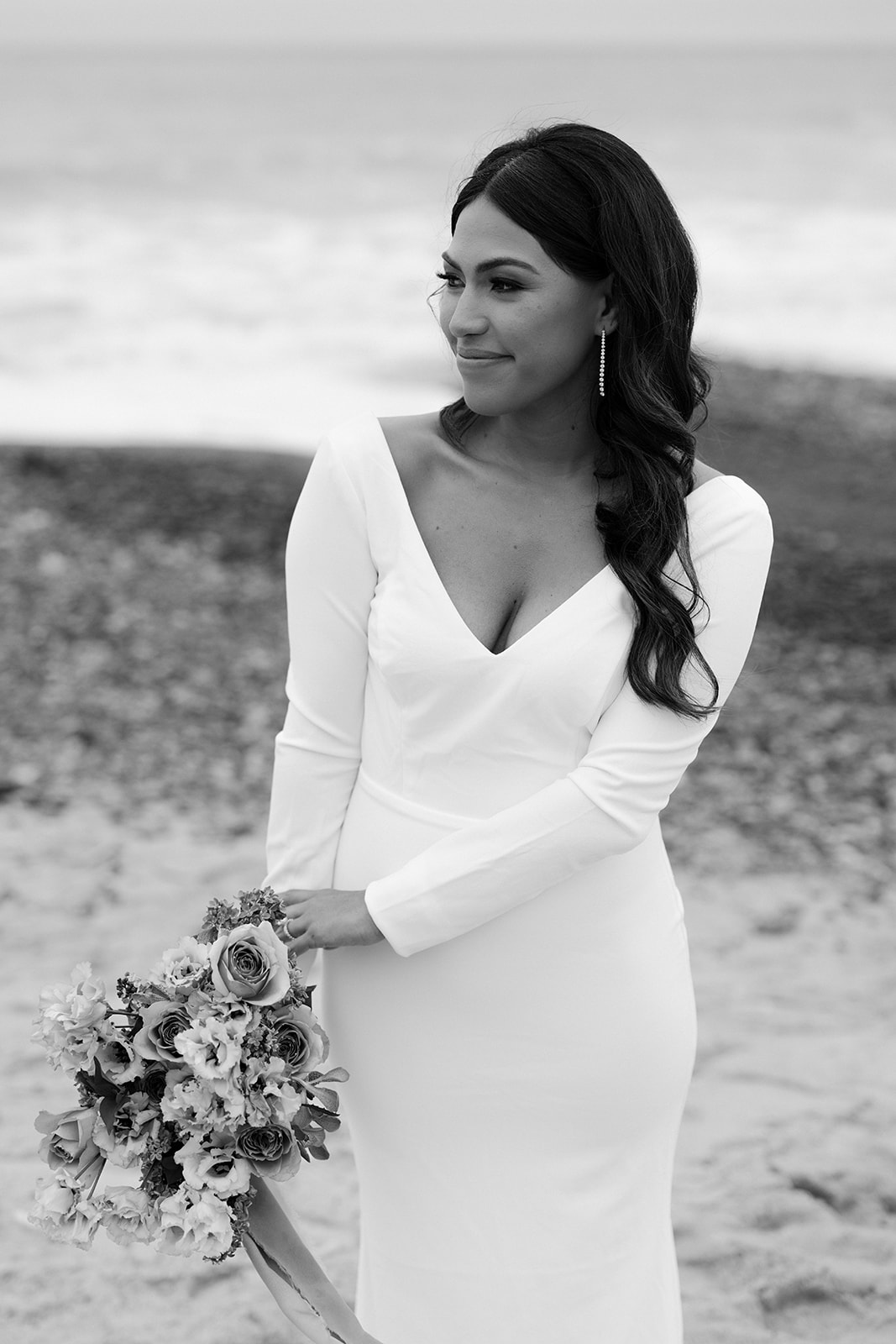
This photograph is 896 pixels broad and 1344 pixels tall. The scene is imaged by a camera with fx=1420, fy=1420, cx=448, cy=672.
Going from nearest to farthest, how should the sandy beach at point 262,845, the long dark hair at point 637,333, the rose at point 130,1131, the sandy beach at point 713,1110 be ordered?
the rose at point 130,1131 → the long dark hair at point 637,333 → the sandy beach at point 713,1110 → the sandy beach at point 262,845

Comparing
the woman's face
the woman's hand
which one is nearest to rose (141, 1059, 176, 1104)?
the woman's hand

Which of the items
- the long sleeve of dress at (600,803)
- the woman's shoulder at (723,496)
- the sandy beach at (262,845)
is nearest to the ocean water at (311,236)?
the woman's shoulder at (723,496)

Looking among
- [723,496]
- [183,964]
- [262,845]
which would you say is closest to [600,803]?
[723,496]

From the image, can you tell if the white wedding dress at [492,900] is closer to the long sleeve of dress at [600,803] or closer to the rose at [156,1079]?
the long sleeve of dress at [600,803]

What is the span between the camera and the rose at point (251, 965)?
2.06 meters

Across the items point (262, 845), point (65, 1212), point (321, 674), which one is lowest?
point (262, 845)

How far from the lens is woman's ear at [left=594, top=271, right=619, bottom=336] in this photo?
2.31 metres

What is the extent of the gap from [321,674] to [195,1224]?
3.05 ft

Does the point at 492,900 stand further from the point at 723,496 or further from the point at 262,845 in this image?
the point at 262,845

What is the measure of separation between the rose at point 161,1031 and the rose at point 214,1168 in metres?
0.13

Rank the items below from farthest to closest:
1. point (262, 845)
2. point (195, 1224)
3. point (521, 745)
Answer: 1. point (262, 845)
2. point (521, 745)
3. point (195, 1224)

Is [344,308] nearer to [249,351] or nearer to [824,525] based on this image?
[249,351]

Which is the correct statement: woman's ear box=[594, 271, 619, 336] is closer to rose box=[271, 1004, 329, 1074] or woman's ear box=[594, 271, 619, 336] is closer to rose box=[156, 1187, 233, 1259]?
rose box=[271, 1004, 329, 1074]

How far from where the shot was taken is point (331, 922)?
7.90ft
